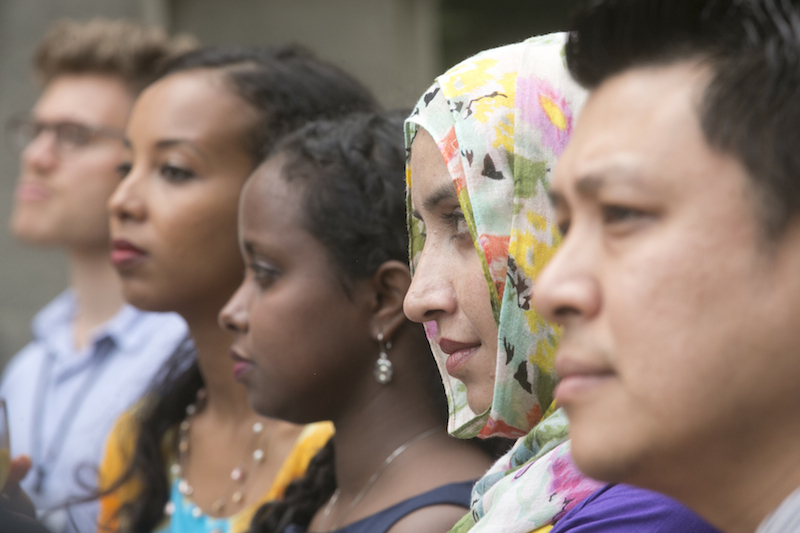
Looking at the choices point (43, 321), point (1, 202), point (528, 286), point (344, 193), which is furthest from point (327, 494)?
point (1, 202)

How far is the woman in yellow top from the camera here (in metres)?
2.67

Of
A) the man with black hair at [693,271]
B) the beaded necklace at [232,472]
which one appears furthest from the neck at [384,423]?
the man with black hair at [693,271]

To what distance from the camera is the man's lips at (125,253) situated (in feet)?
9.05

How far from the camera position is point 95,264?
4012 millimetres

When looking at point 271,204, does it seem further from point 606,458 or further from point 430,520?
point 606,458

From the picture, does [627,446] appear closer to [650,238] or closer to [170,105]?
[650,238]

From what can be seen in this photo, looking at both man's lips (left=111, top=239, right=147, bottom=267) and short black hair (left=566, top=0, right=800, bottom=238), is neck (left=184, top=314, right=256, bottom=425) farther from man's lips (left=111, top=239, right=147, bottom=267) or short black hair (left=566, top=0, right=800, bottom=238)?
short black hair (left=566, top=0, right=800, bottom=238)

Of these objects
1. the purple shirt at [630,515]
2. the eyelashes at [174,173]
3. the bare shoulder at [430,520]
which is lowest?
the bare shoulder at [430,520]

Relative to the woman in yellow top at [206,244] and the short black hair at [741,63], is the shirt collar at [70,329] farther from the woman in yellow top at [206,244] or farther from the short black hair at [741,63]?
the short black hair at [741,63]

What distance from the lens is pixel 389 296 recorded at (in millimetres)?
2137

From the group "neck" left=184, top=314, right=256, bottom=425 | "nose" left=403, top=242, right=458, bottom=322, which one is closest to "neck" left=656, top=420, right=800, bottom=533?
"nose" left=403, top=242, right=458, bottom=322

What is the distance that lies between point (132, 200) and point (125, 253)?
0.16 m

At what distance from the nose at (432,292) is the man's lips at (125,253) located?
1.34 metres

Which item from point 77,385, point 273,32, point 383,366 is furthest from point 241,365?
point 273,32
